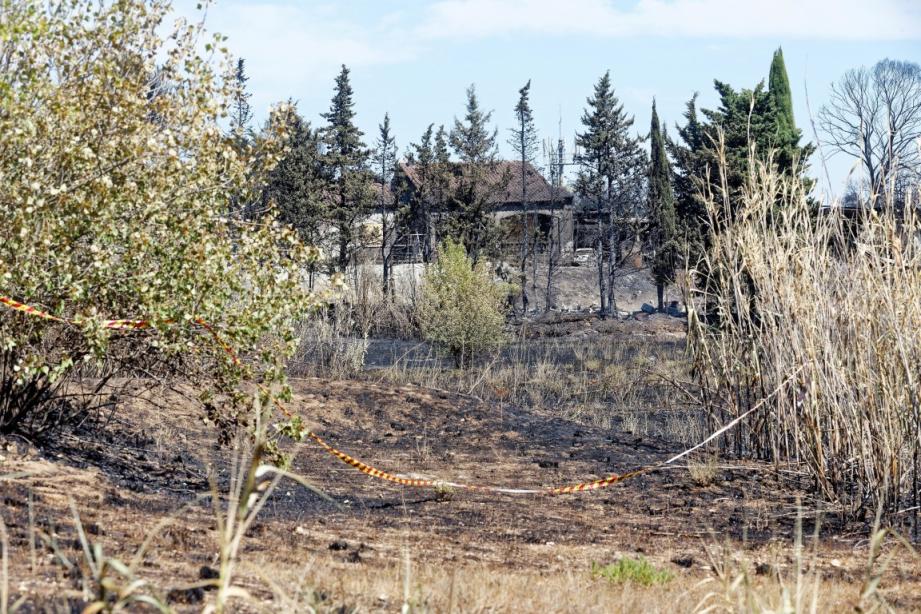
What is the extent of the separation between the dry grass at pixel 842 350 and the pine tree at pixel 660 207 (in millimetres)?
24050

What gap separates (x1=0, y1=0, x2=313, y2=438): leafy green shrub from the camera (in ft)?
18.6

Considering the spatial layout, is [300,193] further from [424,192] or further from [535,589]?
[535,589]

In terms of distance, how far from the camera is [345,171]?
3209cm

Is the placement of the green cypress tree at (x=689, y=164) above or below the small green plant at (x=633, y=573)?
above

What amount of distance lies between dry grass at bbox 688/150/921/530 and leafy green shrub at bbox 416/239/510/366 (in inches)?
370

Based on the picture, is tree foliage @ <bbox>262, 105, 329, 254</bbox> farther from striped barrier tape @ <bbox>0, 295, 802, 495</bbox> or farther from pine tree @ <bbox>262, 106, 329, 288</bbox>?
striped barrier tape @ <bbox>0, 295, 802, 495</bbox>

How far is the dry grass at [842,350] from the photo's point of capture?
619 centimetres

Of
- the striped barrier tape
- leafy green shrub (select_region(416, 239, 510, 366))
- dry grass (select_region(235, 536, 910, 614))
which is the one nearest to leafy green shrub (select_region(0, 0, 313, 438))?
the striped barrier tape

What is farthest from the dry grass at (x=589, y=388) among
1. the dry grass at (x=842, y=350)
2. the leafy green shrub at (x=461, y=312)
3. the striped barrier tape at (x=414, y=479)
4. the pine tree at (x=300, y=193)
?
the pine tree at (x=300, y=193)

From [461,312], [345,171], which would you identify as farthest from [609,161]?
[461,312]

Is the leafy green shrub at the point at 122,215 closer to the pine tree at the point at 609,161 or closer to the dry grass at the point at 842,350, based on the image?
the dry grass at the point at 842,350

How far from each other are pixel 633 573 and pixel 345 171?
2831 cm

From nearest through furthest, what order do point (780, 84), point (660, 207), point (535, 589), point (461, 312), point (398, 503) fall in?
point (535, 589) → point (398, 503) → point (461, 312) → point (780, 84) → point (660, 207)

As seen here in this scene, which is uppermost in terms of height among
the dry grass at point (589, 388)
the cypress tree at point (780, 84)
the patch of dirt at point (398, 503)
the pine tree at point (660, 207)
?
the cypress tree at point (780, 84)
